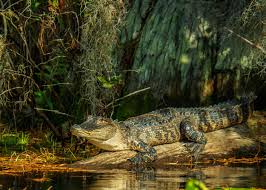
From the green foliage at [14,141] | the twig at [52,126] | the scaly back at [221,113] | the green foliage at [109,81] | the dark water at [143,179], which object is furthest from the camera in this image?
the twig at [52,126]

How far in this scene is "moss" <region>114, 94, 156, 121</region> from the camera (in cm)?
1257

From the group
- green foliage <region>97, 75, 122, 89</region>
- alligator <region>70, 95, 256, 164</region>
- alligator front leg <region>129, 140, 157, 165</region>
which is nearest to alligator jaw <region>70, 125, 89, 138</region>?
alligator <region>70, 95, 256, 164</region>

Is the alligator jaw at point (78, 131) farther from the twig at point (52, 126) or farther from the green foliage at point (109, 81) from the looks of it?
the twig at point (52, 126)

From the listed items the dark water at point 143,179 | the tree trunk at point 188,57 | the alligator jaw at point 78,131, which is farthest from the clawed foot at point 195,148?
the tree trunk at point 188,57

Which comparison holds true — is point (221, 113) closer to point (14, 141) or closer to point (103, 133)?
point (103, 133)

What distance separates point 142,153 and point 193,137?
825 millimetres

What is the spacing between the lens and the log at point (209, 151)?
10258 millimetres

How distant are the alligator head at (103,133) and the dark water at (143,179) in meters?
0.90

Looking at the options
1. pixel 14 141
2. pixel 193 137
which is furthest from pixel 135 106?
pixel 14 141

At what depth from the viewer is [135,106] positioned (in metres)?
12.6

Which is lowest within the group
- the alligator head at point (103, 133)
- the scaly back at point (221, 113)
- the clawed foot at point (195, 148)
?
the clawed foot at point (195, 148)

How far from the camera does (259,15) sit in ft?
37.5

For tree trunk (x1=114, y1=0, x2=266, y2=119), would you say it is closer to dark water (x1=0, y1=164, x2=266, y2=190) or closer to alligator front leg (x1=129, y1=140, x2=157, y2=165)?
alligator front leg (x1=129, y1=140, x2=157, y2=165)

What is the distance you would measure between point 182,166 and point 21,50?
4050 mm
